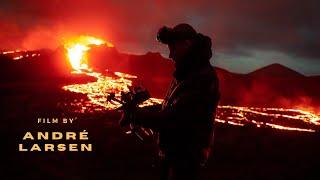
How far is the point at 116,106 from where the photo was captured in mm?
17672

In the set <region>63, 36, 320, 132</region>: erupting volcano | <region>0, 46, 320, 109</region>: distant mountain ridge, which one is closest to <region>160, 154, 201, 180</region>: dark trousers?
<region>63, 36, 320, 132</region>: erupting volcano

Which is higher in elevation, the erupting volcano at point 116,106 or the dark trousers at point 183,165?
the dark trousers at point 183,165

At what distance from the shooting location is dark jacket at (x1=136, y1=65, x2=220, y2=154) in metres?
3.37

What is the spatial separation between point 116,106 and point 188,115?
14409 millimetres

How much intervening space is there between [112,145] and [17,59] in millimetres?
9773

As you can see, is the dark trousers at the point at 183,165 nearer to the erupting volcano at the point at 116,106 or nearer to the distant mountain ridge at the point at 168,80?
the erupting volcano at the point at 116,106

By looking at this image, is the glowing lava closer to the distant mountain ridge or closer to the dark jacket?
the distant mountain ridge

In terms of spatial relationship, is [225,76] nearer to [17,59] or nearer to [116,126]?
[17,59]

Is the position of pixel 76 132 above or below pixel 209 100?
below

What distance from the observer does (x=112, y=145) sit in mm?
14055

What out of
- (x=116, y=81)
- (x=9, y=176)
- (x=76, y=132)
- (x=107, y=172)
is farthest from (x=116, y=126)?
(x=116, y=81)

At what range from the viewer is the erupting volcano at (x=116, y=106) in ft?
62.3

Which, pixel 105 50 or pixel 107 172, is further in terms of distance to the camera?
pixel 105 50

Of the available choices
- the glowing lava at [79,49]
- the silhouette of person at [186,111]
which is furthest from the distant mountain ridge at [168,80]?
the silhouette of person at [186,111]
